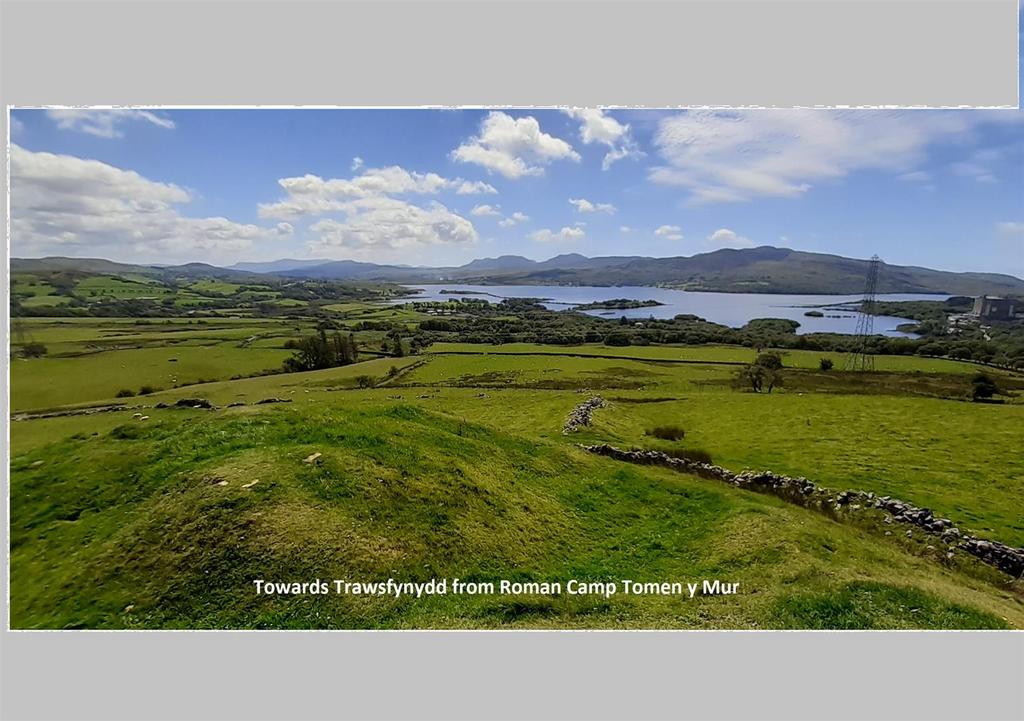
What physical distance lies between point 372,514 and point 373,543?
42 centimetres

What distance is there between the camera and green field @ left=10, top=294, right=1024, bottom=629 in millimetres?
5754

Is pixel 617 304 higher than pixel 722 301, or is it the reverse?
pixel 722 301

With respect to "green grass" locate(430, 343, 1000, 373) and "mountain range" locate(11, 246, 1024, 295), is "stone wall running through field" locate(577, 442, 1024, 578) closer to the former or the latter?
"mountain range" locate(11, 246, 1024, 295)

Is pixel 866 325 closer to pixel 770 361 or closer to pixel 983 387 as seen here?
pixel 983 387

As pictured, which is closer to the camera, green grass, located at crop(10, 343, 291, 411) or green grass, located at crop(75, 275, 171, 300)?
green grass, located at crop(10, 343, 291, 411)

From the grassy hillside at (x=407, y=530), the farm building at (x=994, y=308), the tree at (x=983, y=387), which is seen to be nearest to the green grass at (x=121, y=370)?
the grassy hillside at (x=407, y=530)

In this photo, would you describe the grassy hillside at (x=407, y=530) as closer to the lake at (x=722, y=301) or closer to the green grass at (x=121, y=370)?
the green grass at (x=121, y=370)

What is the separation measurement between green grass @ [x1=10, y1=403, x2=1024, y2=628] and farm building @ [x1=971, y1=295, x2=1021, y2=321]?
21.4 feet

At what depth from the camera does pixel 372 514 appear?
21.3 feet

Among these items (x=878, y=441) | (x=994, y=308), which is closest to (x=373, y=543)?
(x=994, y=308)

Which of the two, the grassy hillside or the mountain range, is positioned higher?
the mountain range

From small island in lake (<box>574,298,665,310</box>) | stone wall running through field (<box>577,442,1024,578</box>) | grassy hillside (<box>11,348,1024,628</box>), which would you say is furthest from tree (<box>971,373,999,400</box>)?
small island in lake (<box>574,298,665,310</box>)

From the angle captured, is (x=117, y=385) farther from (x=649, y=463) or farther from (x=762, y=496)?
(x=762, y=496)

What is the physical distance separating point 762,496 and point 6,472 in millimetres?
12364
